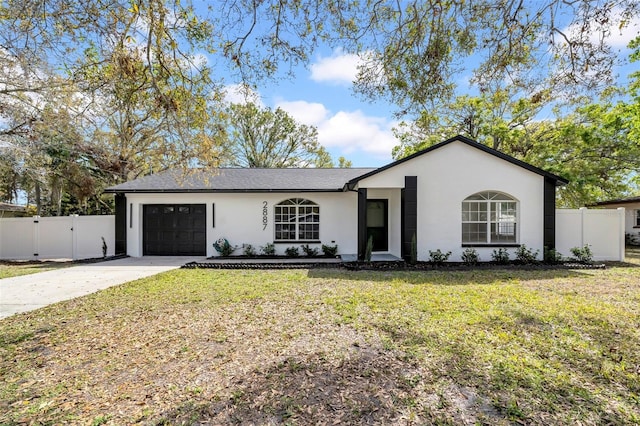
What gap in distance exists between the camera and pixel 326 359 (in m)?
4.02

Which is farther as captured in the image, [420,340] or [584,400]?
[420,340]

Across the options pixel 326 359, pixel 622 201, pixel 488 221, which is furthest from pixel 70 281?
pixel 622 201

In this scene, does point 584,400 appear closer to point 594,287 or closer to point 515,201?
point 594,287

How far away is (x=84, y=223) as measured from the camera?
14.2 metres

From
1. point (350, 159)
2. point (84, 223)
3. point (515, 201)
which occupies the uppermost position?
point (350, 159)

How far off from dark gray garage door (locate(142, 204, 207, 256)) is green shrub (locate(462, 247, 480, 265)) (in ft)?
33.1

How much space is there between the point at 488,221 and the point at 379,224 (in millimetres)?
4104

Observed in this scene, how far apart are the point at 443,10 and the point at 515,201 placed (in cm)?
847

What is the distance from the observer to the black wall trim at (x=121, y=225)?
13.8 meters

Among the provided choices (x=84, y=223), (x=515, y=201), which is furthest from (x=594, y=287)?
(x=84, y=223)

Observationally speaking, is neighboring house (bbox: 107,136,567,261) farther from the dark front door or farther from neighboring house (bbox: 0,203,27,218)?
neighboring house (bbox: 0,203,27,218)

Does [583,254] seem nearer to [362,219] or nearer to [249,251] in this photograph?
[362,219]

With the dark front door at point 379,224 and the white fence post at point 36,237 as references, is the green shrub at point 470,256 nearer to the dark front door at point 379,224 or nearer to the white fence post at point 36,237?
the dark front door at point 379,224

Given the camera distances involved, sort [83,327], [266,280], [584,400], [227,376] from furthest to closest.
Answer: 1. [266,280]
2. [83,327]
3. [227,376]
4. [584,400]
